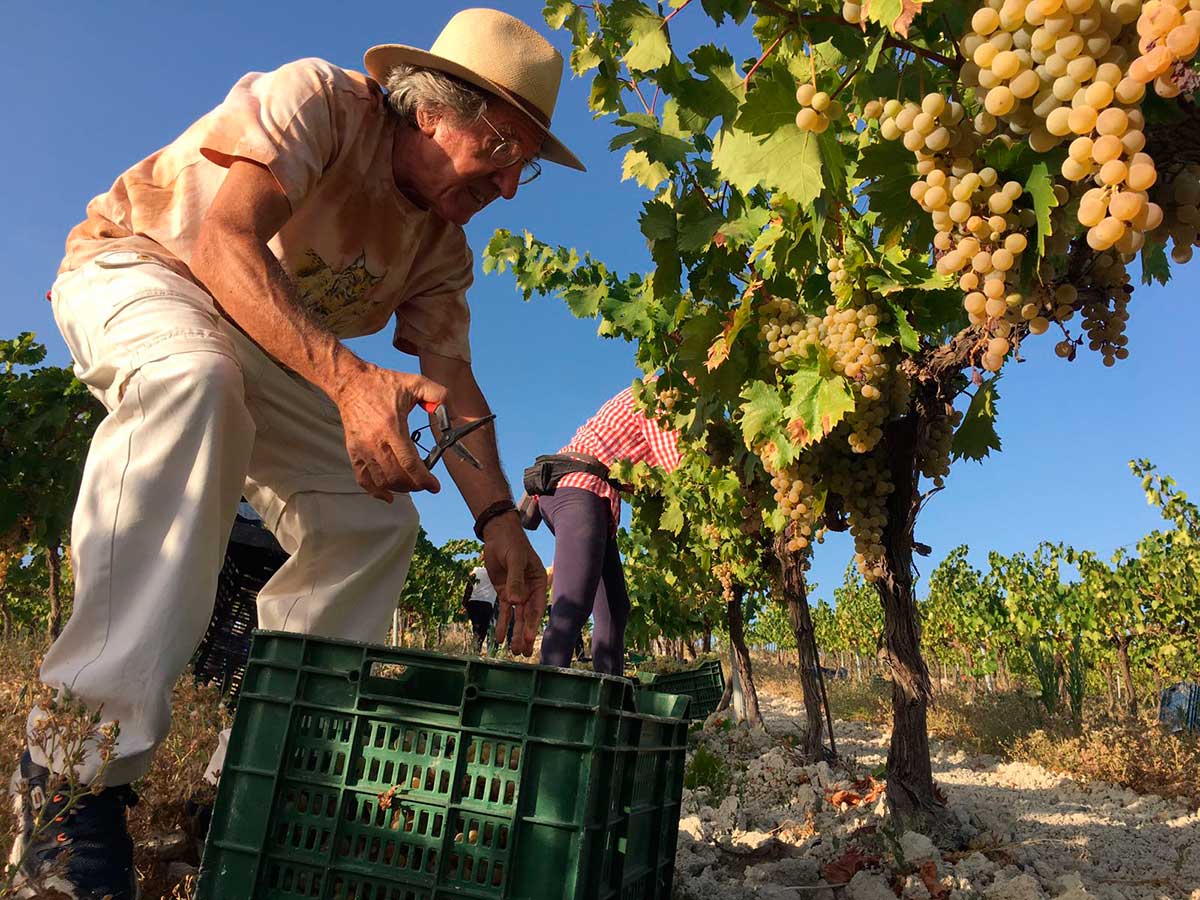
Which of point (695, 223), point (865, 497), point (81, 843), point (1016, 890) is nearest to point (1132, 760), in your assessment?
point (865, 497)

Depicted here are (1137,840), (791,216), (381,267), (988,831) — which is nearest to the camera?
(791,216)

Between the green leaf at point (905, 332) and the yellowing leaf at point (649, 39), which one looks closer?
the yellowing leaf at point (649, 39)

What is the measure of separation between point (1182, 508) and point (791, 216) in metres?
12.7

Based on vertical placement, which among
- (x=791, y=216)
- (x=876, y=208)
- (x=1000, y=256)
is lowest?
(x=1000, y=256)

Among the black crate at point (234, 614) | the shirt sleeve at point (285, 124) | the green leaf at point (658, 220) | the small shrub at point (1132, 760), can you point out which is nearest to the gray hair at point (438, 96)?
the shirt sleeve at point (285, 124)

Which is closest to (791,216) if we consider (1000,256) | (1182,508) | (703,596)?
(1000,256)

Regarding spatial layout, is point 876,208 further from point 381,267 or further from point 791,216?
point 381,267

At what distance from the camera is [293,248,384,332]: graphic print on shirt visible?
247cm

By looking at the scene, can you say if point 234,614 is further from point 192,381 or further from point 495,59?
point 495,59

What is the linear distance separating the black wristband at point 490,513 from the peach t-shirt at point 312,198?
73 centimetres

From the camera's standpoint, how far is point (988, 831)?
3.17m

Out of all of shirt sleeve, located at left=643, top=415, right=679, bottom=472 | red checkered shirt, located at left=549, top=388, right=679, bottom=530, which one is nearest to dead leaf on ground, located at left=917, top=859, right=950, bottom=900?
red checkered shirt, located at left=549, top=388, right=679, bottom=530

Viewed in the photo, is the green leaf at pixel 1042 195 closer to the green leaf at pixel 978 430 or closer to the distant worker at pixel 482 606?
the green leaf at pixel 978 430

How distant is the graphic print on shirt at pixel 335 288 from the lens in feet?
8.11
